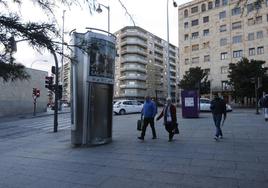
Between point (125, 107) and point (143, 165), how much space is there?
23.9 metres

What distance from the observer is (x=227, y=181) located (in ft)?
17.1


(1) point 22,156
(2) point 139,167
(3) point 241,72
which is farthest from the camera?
(3) point 241,72

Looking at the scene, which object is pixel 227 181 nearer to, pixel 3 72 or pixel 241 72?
pixel 3 72

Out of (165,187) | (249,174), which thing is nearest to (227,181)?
(249,174)

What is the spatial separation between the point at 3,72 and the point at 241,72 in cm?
4372

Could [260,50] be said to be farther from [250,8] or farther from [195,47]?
[250,8]

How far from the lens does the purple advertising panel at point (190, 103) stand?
67.0 ft

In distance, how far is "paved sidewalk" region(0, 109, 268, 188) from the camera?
5.39 metres

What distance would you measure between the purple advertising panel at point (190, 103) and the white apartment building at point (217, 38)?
37.0 meters

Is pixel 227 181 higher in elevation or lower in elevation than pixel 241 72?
lower

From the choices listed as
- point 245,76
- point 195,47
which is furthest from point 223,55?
point 245,76

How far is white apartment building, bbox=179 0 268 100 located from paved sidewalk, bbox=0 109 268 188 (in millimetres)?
49317

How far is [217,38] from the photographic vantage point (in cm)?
6031

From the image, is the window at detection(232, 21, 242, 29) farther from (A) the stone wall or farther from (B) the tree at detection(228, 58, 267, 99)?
(A) the stone wall
